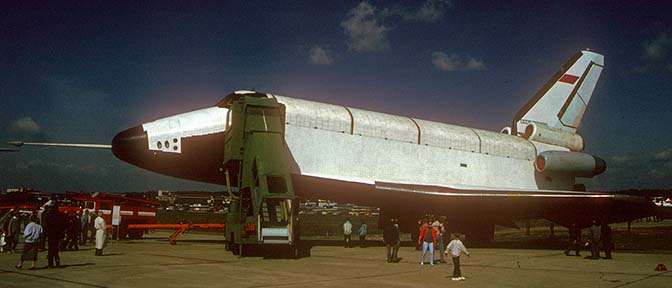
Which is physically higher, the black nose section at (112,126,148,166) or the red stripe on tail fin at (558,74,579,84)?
the red stripe on tail fin at (558,74,579,84)

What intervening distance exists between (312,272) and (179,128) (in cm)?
798

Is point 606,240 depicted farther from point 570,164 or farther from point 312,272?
point 312,272

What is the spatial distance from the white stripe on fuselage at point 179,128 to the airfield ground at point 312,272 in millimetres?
3546

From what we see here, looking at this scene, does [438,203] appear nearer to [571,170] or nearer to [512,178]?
[512,178]

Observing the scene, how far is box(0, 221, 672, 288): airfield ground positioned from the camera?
929 centimetres

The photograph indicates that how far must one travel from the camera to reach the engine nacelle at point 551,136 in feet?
79.5

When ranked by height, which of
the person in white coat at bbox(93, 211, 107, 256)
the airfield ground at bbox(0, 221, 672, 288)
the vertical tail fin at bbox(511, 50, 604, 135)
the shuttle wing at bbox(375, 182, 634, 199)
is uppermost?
the vertical tail fin at bbox(511, 50, 604, 135)

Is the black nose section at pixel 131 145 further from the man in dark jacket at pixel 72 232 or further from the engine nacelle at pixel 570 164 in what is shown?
the engine nacelle at pixel 570 164

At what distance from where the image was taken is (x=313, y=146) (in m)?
17.9

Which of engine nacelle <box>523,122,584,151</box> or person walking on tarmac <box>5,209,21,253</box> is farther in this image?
engine nacelle <box>523,122,584,151</box>

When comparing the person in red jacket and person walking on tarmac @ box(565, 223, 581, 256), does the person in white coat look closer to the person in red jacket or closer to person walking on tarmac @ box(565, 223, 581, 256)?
the person in red jacket

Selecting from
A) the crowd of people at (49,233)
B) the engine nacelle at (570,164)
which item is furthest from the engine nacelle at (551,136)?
the crowd of people at (49,233)

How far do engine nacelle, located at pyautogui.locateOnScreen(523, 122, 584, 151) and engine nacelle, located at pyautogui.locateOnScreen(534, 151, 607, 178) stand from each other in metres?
1.33

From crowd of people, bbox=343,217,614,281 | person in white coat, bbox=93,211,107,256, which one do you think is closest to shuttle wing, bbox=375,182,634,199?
crowd of people, bbox=343,217,614,281
